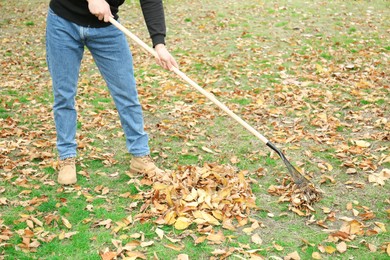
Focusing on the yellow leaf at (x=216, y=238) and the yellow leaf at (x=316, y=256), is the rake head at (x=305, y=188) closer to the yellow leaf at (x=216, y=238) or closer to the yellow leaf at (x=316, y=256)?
the yellow leaf at (x=316, y=256)

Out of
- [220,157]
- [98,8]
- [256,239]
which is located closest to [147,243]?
[256,239]

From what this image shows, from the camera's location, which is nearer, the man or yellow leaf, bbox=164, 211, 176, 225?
yellow leaf, bbox=164, 211, 176, 225

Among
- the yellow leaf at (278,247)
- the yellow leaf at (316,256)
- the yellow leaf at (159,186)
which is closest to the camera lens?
the yellow leaf at (316,256)

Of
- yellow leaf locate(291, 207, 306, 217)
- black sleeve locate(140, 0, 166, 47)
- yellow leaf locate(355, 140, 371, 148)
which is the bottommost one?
yellow leaf locate(355, 140, 371, 148)

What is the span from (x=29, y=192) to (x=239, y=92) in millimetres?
3577

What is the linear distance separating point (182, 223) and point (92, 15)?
190 cm

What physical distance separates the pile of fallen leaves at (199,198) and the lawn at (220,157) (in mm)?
15

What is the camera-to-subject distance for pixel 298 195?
379 cm

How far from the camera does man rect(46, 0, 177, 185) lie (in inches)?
144

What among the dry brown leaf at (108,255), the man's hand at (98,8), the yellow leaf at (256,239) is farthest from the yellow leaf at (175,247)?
the man's hand at (98,8)

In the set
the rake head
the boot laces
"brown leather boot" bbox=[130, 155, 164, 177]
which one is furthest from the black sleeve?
the rake head

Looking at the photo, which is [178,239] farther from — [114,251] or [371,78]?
[371,78]

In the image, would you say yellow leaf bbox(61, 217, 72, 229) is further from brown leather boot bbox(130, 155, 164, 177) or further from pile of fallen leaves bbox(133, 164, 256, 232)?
brown leather boot bbox(130, 155, 164, 177)

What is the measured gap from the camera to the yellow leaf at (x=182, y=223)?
3.45 meters
